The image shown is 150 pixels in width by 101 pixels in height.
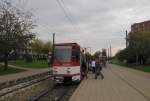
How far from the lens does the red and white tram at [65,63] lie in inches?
1015

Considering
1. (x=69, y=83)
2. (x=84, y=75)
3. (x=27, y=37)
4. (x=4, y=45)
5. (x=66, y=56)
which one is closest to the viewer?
(x=66, y=56)

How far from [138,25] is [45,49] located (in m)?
46.6

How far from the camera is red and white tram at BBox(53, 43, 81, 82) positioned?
1015 inches

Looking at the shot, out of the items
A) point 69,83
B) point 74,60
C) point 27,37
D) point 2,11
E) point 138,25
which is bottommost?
point 69,83

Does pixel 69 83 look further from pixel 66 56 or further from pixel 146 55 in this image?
pixel 146 55

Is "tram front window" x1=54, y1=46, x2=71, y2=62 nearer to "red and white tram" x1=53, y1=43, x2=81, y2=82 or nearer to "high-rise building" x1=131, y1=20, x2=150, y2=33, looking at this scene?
"red and white tram" x1=53, y1=43, x2=81, y2=82

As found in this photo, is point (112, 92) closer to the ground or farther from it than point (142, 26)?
closer to the ground

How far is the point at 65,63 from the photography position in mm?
25859

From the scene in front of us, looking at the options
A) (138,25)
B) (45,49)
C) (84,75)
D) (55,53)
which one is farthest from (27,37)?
(138,25)

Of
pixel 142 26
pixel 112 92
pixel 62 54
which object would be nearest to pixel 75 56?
pixel 62 54

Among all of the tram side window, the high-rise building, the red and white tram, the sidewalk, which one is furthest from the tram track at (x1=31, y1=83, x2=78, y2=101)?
the high-rise building

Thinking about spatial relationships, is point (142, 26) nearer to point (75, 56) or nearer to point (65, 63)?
point (75, 56)

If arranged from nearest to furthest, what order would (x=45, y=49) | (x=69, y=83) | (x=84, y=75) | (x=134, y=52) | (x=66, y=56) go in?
(x=66, y=56)
(x=69, y=83)
(x=84, y=75)
(x=134, y=52)
(x=45, y=49)

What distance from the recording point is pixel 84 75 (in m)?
32.2
